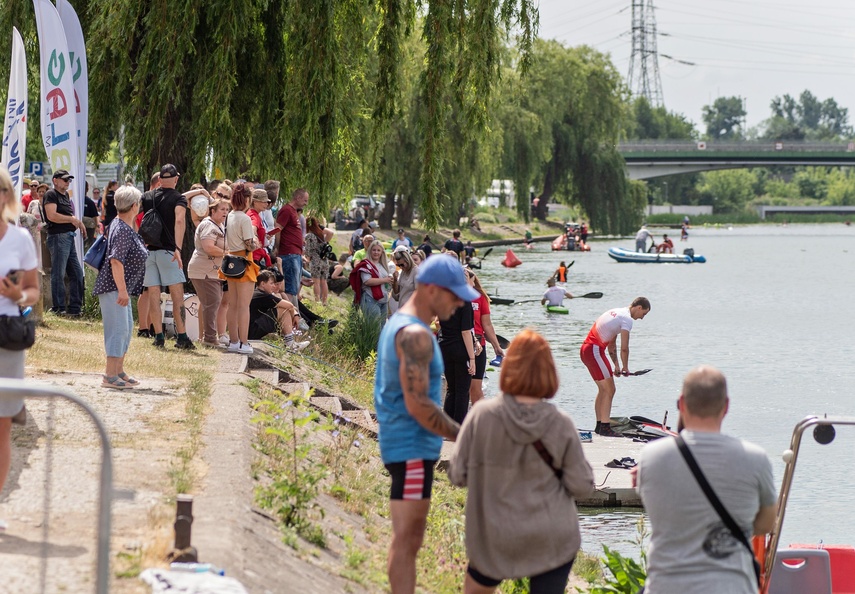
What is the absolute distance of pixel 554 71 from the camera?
211 feet

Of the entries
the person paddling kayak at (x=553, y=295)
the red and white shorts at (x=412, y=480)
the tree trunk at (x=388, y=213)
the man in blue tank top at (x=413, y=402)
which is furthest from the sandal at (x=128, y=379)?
the tree trunk at (x=388, y=213)

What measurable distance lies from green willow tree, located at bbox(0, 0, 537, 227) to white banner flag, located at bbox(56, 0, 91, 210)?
0.75 meters

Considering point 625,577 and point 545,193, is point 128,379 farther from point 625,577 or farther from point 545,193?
point 545,193

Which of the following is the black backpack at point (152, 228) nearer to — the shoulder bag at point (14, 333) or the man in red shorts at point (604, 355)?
the man in red shorts at point (604, 355)

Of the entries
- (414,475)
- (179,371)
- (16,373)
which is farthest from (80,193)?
(414,475)

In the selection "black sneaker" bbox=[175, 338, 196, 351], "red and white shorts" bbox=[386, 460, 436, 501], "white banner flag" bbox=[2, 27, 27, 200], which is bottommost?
"black sneaker" bbox=[175, 338, 196, 351]

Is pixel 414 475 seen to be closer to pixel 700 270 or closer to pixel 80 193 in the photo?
A: pixel 80 193

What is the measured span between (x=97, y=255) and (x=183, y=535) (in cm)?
537

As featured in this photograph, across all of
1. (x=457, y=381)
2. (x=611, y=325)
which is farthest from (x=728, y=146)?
(x=457, y=381)

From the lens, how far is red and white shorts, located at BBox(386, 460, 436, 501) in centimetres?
565

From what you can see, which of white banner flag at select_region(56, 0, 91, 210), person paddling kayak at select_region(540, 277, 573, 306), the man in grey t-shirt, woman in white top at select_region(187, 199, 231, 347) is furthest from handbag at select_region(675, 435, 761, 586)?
person paddling kayak at select_region(540, 277, 573, 306)

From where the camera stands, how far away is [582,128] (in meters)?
66.2

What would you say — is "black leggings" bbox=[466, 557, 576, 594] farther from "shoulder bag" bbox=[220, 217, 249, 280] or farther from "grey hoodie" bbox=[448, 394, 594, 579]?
"shoulder bag" bbox=[220, 217, 249, 280]

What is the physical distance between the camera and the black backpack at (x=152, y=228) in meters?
12.7
